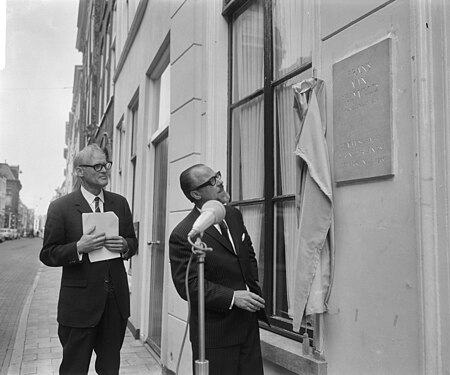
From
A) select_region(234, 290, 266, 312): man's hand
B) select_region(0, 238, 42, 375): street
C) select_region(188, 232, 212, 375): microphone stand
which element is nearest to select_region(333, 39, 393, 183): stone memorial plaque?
select_region(234, 290, 266, 312): man's hand

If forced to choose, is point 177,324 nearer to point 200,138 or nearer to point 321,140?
point 200,138

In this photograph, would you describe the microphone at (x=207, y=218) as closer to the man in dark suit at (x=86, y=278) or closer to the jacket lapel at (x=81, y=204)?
the man in dark suit at (x=86, y=278)

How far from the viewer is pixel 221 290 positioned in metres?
2.27

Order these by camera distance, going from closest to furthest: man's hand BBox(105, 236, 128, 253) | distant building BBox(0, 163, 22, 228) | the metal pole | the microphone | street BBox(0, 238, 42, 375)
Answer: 1. the metal pole
2. the microphone
3. man's hand BBox(105, 236, 128, 253)
4. street BBox(0, 238, 42, 375)
5. distant building BBox(0, 163, 22, 228)

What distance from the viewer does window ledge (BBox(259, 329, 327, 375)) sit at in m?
2.48

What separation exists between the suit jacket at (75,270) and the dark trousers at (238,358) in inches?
37.0

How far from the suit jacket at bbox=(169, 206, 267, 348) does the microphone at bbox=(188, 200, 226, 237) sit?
19.9 inches

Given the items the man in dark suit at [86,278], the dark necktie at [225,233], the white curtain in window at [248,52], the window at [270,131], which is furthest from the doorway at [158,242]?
the dark necktie at [225,233]

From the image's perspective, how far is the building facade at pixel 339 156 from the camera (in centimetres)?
191

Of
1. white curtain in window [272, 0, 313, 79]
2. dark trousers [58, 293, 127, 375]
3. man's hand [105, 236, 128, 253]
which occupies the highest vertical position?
white curtain in window [272, 0, 313, 79]

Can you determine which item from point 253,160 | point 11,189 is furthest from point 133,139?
point 11,189

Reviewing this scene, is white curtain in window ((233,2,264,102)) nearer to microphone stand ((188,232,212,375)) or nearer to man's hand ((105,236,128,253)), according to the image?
man's hand ((105,236,128,253))

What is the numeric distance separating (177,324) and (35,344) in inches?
107

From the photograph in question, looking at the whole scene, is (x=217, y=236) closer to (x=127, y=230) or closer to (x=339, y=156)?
(x=339, y=156)
